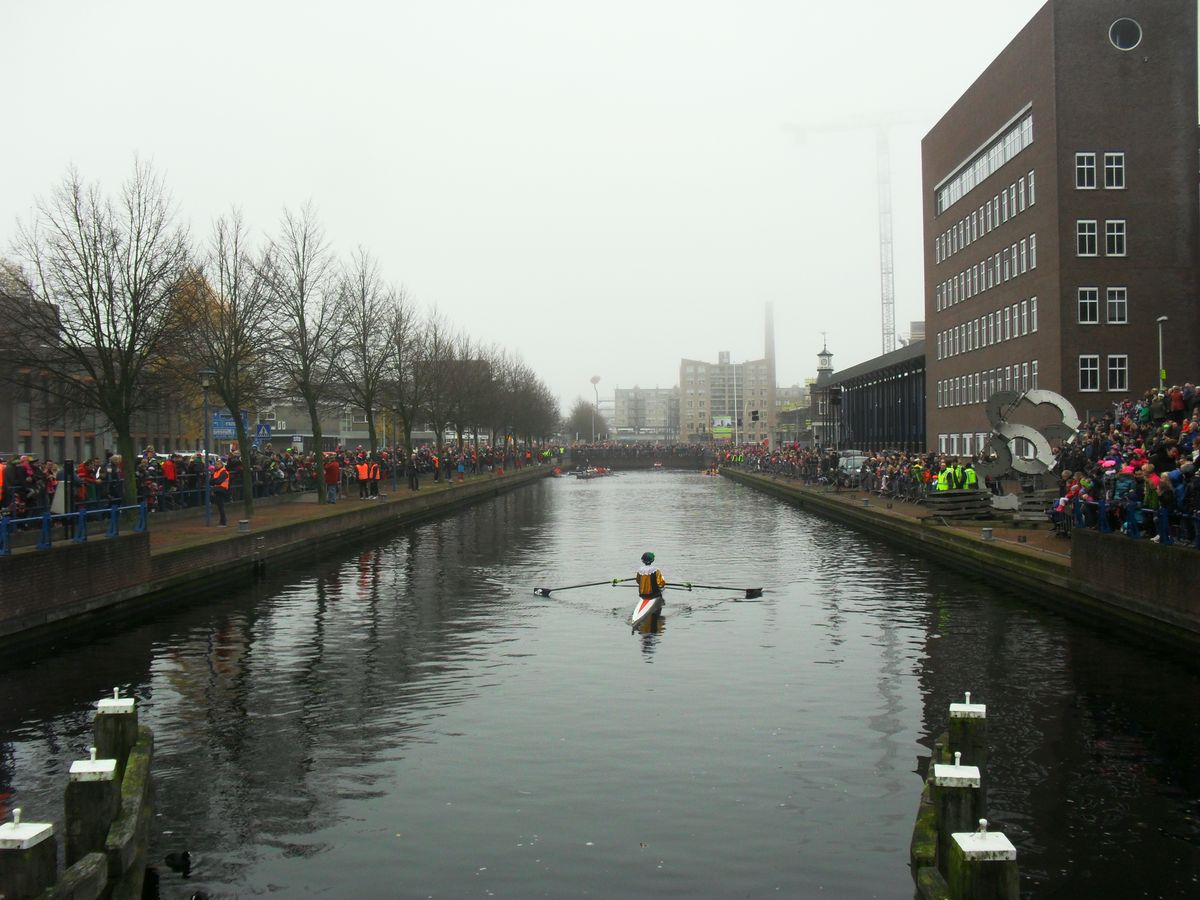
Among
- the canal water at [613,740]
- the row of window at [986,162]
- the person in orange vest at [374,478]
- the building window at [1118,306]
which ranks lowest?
the canal water at [613,740]

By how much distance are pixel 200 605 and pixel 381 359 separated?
29084 millimetres

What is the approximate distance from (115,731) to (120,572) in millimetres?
13156

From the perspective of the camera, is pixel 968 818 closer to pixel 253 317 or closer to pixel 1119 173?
pixel 253 317

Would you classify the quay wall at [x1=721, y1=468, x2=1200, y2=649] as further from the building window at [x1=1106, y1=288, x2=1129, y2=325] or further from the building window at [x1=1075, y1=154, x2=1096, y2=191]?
the building window at [x1=1075, y1=154, x2=1096, y2=191]

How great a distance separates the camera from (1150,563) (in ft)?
61.5

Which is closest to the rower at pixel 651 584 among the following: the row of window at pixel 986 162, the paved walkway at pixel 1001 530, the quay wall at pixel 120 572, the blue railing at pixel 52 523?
the paved walkway at pixel 1001 530

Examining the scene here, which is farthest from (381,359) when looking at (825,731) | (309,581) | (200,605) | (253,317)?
(825,731)

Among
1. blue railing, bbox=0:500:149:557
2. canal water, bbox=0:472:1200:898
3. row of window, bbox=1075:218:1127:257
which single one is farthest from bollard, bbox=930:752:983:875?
row of window, bbox=1075:218:1127:257

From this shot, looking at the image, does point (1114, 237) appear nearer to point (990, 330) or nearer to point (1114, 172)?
point (1114, 172)

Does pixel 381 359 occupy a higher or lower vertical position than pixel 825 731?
higher

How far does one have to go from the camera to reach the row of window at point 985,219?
5353 centimetres

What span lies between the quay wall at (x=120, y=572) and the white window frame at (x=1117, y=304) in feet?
107

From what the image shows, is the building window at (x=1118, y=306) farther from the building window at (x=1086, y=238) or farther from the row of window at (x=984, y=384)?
the row of window at (x=984, y=384)

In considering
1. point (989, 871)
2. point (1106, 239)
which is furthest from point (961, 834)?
point (1106, 239)
